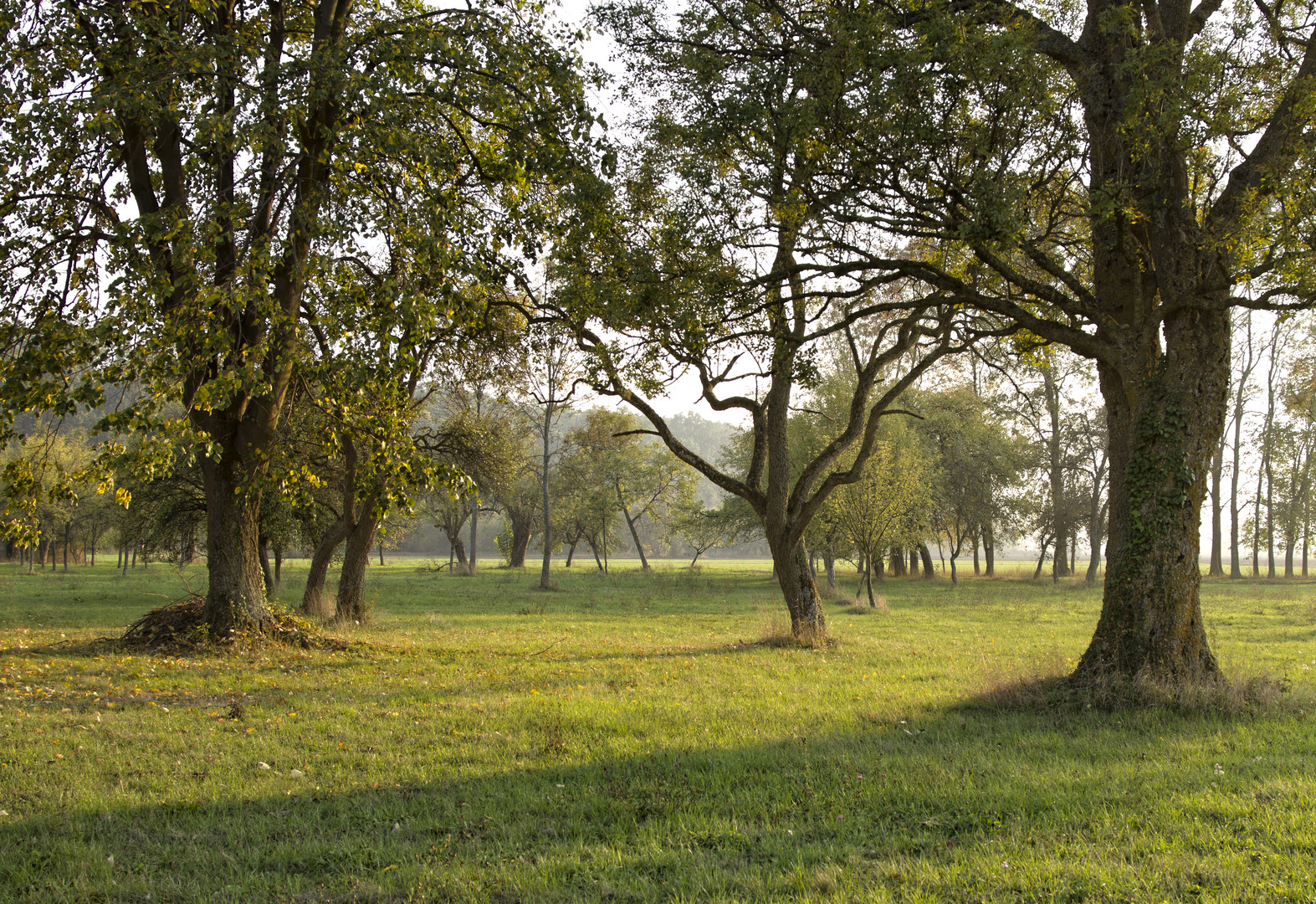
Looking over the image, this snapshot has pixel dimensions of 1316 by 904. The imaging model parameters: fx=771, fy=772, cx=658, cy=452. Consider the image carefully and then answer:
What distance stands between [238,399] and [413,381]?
422 cm

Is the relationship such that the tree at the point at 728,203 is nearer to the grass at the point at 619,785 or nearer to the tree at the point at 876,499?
the grass at the point at 619,785

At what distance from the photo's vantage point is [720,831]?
508 cm

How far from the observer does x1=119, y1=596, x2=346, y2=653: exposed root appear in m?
12.5

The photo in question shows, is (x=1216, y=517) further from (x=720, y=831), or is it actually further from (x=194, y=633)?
(x=194, y=633)

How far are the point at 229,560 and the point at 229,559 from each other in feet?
0.05

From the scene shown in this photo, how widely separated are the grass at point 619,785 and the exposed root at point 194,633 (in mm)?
490

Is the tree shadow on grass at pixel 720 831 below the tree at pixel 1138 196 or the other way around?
below

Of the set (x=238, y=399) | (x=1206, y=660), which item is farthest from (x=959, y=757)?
(x=238, y=399)

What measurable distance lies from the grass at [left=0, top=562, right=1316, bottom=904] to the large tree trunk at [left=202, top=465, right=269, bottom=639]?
2.85ft

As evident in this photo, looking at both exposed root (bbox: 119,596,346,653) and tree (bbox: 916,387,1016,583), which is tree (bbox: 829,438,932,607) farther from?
exposed root (bbox: 119,596,346,653)

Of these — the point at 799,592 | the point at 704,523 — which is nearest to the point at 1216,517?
the point at 704,523

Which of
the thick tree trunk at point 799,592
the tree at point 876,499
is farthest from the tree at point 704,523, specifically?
the thick tree trunk at point 799,592

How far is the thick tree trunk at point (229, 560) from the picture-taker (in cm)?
1280

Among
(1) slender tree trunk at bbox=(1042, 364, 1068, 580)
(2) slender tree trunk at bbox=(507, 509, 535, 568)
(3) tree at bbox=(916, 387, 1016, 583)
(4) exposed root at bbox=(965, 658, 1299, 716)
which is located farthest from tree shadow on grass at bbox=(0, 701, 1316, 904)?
(2) slender tree trunk at bbox=(507, 509, 535, 568)
